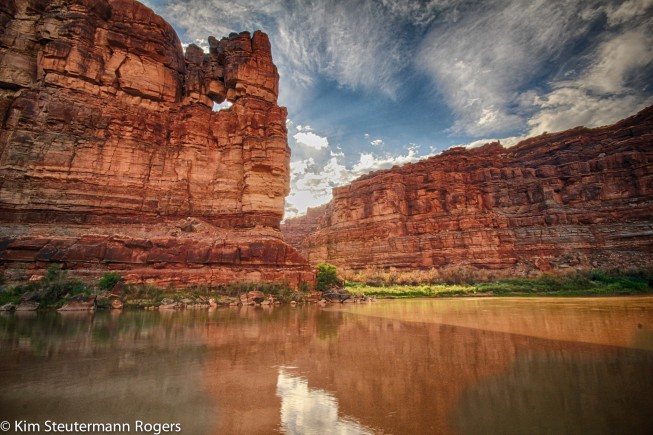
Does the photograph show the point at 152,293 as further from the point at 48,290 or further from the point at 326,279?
the point at 326,279

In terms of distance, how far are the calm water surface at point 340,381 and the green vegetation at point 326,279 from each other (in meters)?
18.5

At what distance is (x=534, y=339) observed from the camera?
760 centimetres

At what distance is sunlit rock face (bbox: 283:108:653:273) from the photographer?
40.9 m

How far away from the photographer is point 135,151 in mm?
26281

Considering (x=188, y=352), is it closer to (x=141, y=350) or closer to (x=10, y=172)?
(x=141, y=350)

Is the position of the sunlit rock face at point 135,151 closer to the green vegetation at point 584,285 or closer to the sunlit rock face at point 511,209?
the green vegetation at point 584,285

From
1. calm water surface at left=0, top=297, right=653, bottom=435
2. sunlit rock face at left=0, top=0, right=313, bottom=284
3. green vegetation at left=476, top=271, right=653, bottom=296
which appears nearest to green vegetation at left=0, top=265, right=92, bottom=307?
sunlit rock face at left=0, top=0, right=313, bottom=284

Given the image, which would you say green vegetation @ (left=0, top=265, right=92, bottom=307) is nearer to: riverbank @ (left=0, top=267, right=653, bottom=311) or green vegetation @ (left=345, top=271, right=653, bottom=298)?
riverbank @ (left=0, top=267, right=653, bottom=311)

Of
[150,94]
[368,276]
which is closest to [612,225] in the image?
[368,276]

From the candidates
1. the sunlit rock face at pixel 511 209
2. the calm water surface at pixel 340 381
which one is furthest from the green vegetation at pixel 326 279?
the sunlit rock face at pixel 511 209

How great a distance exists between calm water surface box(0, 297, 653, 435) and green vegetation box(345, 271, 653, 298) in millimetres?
23728

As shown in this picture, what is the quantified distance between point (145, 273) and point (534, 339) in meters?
21.0

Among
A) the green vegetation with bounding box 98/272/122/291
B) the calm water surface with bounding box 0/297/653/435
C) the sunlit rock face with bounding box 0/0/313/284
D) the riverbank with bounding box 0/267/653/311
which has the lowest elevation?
the calm water surface with bounding box 0/297/653/435

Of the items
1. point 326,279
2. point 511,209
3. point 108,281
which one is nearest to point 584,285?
point 511,209
